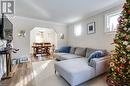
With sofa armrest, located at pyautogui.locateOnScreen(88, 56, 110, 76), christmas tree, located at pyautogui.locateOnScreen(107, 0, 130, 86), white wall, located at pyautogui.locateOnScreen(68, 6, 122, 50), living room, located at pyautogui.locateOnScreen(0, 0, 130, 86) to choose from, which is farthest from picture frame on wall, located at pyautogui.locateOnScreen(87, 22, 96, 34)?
christmas tree, located at pyautogui.locateOnScreen(107, 0, 130, 86)

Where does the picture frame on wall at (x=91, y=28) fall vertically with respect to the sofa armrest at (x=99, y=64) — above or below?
above

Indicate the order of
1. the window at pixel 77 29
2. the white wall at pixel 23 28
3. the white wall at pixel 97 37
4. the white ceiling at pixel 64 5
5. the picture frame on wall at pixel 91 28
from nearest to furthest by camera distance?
the white ceiling at pixel 64 5
the white wall at pixel 97 37
the picture frame on wall at pixel 91 28
the white wall at pixel 23 28
the window at pixel 77 29

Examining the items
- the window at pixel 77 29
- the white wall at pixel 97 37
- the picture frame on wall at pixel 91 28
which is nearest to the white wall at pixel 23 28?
the window at pixel 77 29

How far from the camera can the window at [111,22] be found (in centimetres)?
363

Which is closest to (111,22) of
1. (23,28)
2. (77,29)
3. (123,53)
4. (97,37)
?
(97,37)

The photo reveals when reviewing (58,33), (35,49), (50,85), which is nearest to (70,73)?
(50,85)

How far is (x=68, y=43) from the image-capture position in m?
7.04

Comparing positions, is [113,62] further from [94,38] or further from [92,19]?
[92,19]

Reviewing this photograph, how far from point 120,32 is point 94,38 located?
227 cm

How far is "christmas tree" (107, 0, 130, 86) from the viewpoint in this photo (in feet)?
6.95

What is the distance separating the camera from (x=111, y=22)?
380 cm

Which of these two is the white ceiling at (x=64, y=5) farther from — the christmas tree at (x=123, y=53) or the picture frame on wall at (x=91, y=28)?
the christmas tree at (x=123, y=53)

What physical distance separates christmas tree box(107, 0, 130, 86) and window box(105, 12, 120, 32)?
4.79ft

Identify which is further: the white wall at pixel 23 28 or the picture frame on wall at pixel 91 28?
the white wall at pixel 23 28
